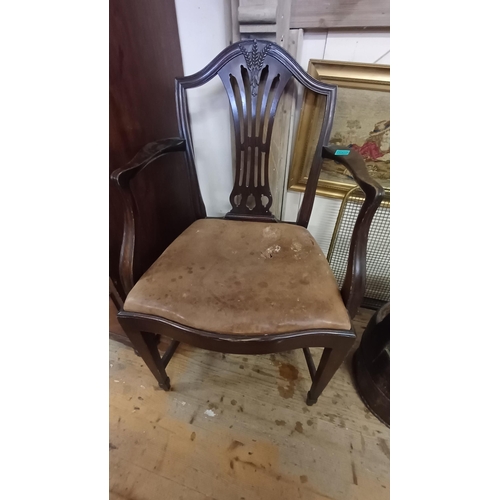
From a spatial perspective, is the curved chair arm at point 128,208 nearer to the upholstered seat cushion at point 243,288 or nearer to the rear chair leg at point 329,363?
the upholstered seat cushion at point 243,288

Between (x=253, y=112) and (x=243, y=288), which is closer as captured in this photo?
(x=243, y=288)

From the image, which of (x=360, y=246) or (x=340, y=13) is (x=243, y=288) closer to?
(x=360, y=246)

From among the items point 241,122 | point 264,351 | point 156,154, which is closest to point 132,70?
point 156,154

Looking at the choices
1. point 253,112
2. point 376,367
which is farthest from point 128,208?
point 376,367

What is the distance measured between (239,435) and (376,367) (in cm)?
54

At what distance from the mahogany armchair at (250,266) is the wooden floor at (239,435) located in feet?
0.45

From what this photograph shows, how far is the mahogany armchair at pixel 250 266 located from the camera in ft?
2.10

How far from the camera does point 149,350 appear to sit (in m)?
0.82

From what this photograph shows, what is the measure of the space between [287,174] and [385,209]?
0.44 metres

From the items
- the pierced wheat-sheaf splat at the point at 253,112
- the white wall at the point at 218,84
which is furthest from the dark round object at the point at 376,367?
the pierced wheat-sheaf splat at the point at 253,112

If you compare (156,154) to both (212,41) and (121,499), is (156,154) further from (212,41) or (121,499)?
(121,499)

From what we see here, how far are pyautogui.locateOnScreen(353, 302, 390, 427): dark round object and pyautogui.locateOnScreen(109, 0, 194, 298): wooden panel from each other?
2.82 ft

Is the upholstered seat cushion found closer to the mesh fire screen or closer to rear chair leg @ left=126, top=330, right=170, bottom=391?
rear chair leg @ left=126, top=330, right=170, bottom=391

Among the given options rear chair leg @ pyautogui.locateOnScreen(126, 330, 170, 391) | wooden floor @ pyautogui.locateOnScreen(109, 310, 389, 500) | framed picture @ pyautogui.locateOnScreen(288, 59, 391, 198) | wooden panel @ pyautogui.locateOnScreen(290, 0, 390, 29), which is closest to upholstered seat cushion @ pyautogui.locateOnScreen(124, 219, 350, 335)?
rear chair leg @ pyautogui.locateOnScreen(126, 330, 170, 391)
